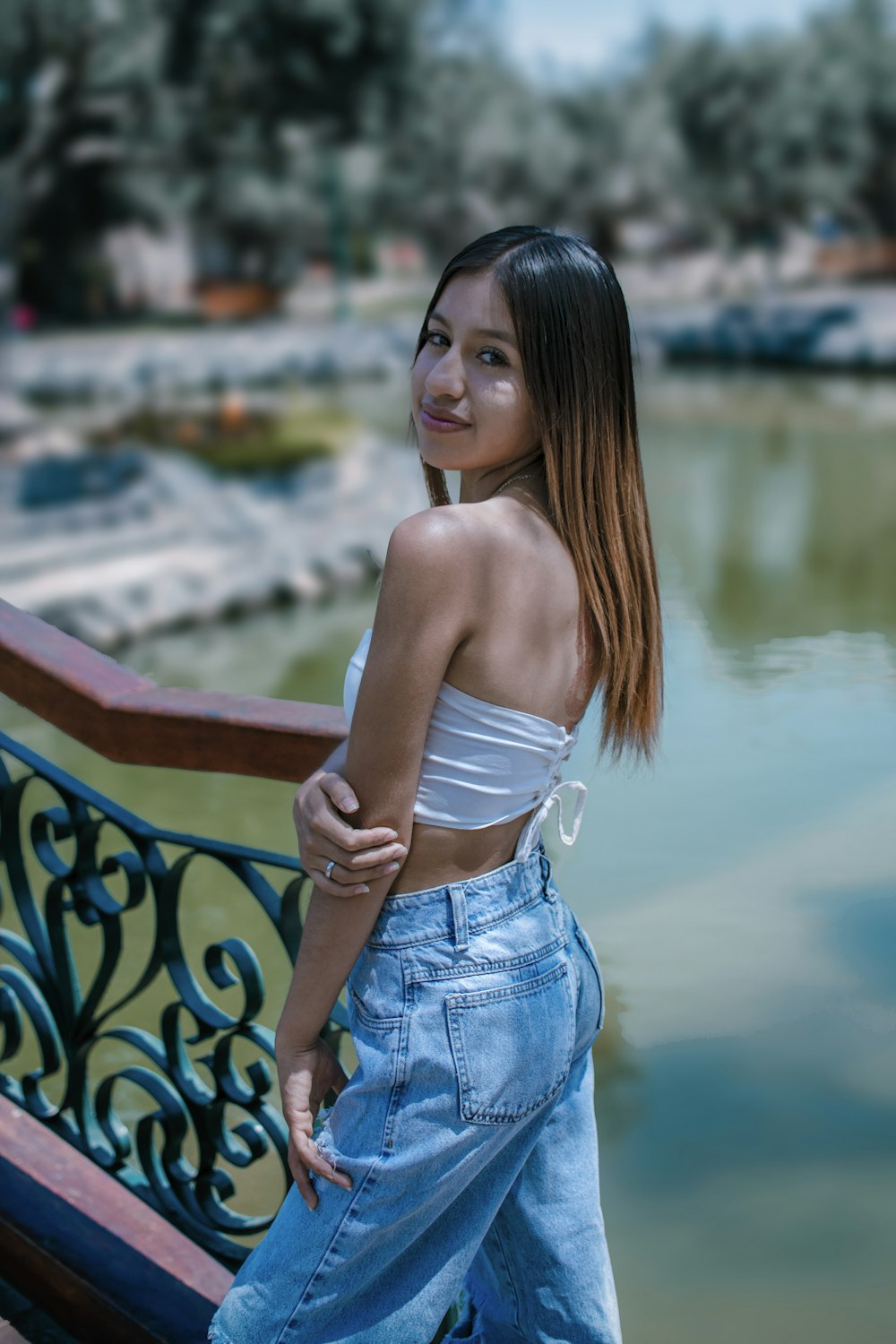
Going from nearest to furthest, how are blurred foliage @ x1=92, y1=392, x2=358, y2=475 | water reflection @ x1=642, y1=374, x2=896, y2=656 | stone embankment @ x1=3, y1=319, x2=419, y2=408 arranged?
1. water reflection @ x1=642, y1=374, x2=896, y2=656
2. blurred foliage @ x1=92, y1=392, x2=358, y2=475
3. stone embankment @ x1=3, y1=319, x2=419, y2=408

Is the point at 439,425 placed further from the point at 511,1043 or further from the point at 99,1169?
the point at 99,1169

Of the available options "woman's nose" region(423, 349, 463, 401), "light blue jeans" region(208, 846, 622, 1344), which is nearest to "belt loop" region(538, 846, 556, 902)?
"light blue jeans" region(208, 846, 622, 1344)

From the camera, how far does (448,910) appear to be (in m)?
1.08

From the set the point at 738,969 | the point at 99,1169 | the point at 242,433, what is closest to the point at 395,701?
the point at 99,1169

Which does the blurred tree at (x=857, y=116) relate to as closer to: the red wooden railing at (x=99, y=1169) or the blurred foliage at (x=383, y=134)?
the blurred foliage at (x=383, y=134)

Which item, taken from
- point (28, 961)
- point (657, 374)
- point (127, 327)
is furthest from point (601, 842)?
point (127, 327)

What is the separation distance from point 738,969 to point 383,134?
13700mm

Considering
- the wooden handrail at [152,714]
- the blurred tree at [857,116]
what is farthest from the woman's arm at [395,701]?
the blurred tree at [857,116]

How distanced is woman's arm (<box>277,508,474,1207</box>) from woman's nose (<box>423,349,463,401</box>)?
0.13 metres

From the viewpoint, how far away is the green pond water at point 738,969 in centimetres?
226

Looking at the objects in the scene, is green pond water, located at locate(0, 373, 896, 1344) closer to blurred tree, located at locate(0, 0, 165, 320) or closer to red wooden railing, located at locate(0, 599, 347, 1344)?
red wooden railing, located at locate(0, 599, 347, 1344)

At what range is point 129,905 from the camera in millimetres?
1566

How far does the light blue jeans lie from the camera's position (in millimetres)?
1058

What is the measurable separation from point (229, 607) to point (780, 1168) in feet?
21.4
